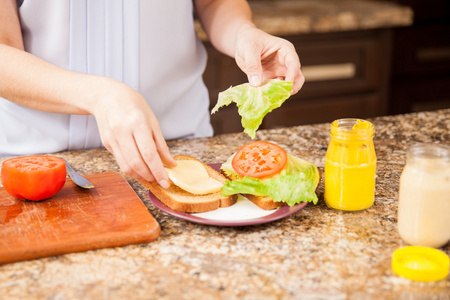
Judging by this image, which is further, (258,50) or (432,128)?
(432,128)

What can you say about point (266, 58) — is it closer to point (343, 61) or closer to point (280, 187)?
point (280, 187)

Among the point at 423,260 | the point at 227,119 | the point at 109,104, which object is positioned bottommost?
the point at 227,119

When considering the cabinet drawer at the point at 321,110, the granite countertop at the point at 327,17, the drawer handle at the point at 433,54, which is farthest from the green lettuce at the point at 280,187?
the drawer handle at the point at 433,54

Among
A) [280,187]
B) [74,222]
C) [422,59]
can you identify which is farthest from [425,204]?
[422,59]

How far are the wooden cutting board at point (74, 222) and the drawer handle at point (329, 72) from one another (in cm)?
208

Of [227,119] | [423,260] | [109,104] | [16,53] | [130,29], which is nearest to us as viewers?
[423,260]

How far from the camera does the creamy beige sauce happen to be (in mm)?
1034

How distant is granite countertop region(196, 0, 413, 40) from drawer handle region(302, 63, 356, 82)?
0.70 ft

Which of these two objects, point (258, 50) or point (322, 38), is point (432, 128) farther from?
point (322, 38)

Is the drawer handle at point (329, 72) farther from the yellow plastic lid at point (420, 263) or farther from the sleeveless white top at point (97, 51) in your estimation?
the yellow plastic lid at point (420, 263)

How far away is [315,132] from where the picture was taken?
5.94 ft

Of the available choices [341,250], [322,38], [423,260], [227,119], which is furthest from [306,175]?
[322,38]

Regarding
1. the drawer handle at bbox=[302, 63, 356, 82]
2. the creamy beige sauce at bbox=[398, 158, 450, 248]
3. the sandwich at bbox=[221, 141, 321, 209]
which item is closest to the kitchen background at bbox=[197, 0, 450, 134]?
the drawer handle at bbox=[302, 63, 356, 82]

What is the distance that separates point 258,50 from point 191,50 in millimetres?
457
